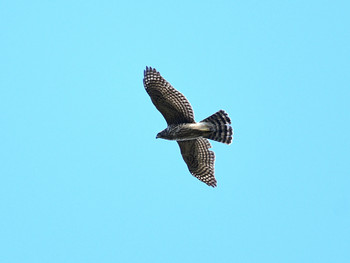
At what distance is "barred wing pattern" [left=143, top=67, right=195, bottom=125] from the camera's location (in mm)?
20250

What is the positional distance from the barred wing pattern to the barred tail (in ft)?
2.28

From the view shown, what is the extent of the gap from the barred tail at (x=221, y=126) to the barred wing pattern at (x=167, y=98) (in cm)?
69

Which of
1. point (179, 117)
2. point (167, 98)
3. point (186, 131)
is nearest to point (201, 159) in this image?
point (186, 131)

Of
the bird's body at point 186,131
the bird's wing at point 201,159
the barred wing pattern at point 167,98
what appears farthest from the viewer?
the bird's wing at point 201,159

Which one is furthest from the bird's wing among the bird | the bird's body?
the bird's body

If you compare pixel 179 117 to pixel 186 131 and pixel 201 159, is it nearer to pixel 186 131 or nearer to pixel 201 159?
pixel 186 131

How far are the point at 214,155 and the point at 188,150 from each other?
841 millimetres

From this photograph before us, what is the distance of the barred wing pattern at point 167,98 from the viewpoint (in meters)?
20.2

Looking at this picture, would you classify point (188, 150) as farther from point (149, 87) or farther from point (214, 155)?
point (149, 87)

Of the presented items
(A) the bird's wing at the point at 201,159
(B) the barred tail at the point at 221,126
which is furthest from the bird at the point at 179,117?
(A) the bird's wing at the point at 201,159

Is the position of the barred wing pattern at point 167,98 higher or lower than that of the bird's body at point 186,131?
higher

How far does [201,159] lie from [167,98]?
2.71 meters

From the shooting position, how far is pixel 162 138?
21156 millimetres

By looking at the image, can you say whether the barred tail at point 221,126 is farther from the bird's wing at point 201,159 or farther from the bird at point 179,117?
the bird's wing at point 201,159
